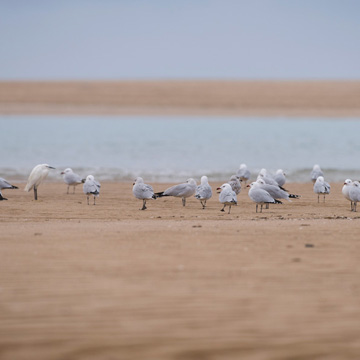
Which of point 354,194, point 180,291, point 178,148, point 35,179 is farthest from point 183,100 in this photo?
point 180,291

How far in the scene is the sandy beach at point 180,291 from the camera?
5.23 meters

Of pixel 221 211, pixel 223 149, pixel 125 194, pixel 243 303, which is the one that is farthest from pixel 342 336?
pixel 223 149

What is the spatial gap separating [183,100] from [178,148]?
3782 centimetres

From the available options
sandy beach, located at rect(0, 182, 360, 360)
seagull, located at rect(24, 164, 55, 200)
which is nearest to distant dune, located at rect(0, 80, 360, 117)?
seagull, located at rect(24, 164, 55, 200)

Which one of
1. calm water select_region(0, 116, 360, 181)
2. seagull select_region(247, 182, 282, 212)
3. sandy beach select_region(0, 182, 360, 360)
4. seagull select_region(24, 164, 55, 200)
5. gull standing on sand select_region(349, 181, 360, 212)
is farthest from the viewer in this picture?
calm water select_region(0, 116, 360, 181)

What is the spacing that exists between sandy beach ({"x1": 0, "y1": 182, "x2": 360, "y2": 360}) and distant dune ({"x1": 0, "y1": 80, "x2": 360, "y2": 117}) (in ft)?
158

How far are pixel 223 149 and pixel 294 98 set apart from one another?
39908 millimetres

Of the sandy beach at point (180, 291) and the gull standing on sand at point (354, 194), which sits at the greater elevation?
the gull standing on sand at point (354, 194)

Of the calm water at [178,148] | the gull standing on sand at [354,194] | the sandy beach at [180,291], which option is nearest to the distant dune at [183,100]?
the calm water at [178,148]

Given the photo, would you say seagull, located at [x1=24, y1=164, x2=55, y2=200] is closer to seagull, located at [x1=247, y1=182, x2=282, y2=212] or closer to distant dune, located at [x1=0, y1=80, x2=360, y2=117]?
seagull, located at [x1=247, y1=182, x2=282, y2=212]

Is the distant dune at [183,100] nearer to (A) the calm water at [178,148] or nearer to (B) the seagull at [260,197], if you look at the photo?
(A) the calm water at [178,148]

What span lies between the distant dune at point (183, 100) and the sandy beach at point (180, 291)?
1901 inches

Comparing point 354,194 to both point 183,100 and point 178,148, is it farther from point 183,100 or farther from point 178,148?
point 183,100

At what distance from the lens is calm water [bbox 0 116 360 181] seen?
22156mm
